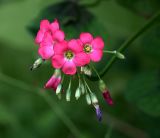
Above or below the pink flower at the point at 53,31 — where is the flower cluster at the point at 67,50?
below

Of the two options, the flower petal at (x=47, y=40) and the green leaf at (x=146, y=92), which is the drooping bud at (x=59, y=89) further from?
the green leaf at (x=146, y=92)

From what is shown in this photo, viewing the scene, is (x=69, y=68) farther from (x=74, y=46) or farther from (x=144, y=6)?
(x=144, y=6)

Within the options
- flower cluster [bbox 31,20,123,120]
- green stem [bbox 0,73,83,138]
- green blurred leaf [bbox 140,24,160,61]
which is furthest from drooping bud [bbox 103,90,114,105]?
green stem [bbox 0,73,83,138]

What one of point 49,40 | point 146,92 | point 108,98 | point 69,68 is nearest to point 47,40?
point 49,40

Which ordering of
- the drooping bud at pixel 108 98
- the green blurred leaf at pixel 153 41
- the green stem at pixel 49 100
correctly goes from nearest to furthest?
1. the drooping bud at pixel 108 98
2. the green blurred leaf at pixel 153 41
3. the green stem at pixel 49 100

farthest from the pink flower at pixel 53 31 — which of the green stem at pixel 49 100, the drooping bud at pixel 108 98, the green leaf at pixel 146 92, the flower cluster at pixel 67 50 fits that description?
the green stem at pixel 49 100

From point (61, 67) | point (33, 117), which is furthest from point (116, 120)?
point (61, 67)
